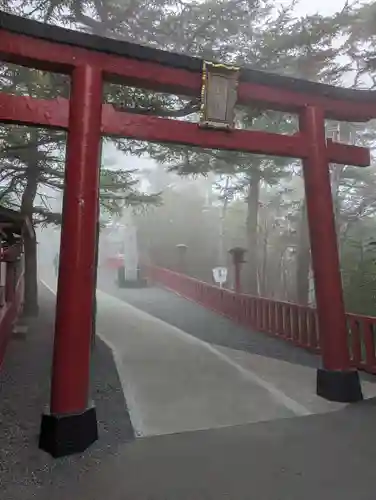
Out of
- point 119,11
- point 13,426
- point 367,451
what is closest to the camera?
point 367,451

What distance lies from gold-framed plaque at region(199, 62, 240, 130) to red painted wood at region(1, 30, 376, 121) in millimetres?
151

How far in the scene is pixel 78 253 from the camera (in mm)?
3844

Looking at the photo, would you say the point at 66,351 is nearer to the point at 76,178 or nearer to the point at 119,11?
the point at 76,178

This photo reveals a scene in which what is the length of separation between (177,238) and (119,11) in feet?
59.6

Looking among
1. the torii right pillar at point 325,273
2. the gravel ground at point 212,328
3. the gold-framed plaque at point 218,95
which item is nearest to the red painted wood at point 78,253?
the gold-framed plaque at point 218,95

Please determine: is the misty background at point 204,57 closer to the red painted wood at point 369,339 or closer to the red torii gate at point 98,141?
the red painted wood at point 369,339

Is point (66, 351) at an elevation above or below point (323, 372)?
above

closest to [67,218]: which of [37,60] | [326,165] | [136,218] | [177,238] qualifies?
[37,60]

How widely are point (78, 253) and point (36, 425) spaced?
1842 millimetres

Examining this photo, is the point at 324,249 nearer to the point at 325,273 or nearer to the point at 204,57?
the point at 325,273

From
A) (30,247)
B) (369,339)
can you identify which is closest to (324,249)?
(369,339)

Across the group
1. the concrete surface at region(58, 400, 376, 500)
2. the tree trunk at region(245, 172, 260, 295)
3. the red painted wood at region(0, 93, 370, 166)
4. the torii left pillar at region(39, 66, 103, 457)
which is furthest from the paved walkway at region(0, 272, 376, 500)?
the tree trunk at region(245, 172, 260, 295)

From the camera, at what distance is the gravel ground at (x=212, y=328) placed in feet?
24.4

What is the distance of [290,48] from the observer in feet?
25.4
